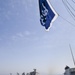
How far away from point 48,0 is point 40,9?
2.50 ft

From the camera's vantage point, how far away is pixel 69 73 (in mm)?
24406

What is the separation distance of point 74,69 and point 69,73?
1675 millimetres

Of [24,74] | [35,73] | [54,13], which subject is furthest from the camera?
[24,74]

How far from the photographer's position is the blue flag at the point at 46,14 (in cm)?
826

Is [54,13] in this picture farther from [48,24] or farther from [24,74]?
[24,74]

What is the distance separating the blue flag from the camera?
27.1ft

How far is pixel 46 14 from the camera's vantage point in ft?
27.9

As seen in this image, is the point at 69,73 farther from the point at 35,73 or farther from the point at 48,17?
the point at 48,17

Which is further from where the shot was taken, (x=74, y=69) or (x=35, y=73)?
(x=35, y=73)

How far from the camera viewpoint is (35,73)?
34.3 m

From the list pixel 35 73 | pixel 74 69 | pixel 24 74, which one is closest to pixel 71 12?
pixel 74 69

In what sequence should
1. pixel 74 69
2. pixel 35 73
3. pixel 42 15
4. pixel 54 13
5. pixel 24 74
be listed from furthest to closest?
1. pixel 24 74
2. pixel 35 73
3. pixel 74 69
4. pixel 42 15
5. pixel 54 13

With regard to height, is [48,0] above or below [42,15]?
above

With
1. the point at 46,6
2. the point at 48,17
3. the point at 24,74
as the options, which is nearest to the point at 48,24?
the point at 48,17
